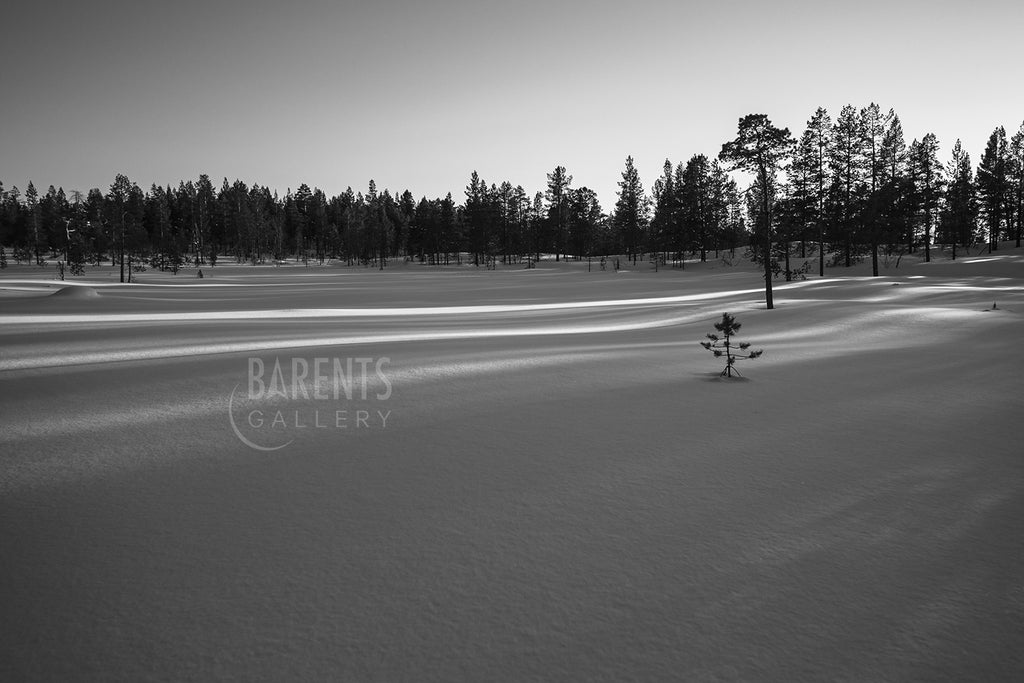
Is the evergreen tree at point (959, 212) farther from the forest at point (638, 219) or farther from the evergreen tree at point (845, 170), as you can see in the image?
the evergreen tree at point (845, 170)

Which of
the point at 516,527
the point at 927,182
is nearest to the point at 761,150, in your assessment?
the point at 516,527

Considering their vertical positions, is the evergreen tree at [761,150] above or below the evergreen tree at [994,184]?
below

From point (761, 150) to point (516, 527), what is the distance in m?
21.9

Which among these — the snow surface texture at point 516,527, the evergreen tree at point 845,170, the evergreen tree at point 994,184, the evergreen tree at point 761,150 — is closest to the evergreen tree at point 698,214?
the evergreen tree at point 845,170

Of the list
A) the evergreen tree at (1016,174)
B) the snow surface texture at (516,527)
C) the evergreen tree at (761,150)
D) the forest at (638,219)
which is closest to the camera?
the snow surface texture at (516,527)

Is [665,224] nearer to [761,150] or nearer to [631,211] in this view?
[631,211]

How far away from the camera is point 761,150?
68.2 feet

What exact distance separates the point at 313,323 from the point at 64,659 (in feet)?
46.7

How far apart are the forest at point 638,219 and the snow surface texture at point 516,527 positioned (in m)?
17.5

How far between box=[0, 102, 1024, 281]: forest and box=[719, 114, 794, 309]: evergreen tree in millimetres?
108

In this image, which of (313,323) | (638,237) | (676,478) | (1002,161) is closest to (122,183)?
(638,237)

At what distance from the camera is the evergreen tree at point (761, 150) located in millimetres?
20469

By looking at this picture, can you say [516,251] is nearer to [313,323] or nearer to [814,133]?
[814,133]

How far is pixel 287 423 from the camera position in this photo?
5824mm
